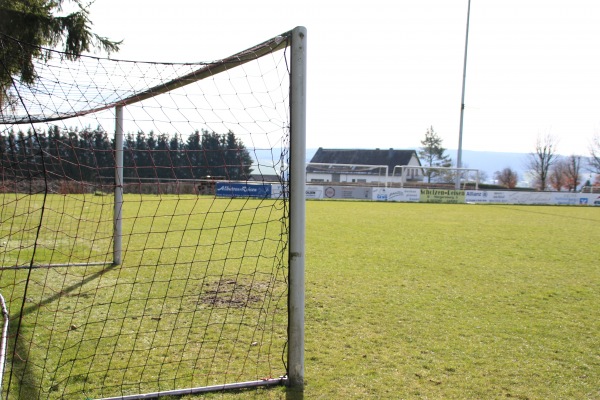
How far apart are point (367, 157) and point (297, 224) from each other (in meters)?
59.7

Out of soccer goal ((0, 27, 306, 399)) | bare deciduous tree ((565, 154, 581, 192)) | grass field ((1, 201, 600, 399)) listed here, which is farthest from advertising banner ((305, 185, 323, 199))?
bare deciduous tree ((565, 154, 581, 192))

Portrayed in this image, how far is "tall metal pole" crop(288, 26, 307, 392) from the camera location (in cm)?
352

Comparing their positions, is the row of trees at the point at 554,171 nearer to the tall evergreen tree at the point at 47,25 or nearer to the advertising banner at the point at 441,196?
the advertising banner at the point at 441,196

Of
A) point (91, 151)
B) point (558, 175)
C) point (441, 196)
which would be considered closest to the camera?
point (91, 151)

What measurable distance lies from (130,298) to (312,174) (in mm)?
40503

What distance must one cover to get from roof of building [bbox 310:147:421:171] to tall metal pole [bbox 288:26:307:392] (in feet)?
188

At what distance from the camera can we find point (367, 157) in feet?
204

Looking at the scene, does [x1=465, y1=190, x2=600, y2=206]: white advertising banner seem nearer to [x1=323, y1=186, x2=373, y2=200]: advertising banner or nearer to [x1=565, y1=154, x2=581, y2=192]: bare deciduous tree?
[x1=323, y1=186, x2=373, y2=200]: advertising banner

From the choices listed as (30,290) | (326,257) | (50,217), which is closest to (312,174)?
(50,217)

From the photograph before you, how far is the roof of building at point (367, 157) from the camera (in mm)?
61188

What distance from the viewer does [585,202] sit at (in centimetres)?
3203

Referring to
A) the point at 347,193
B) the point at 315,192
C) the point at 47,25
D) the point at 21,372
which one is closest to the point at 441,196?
the point at 347,193

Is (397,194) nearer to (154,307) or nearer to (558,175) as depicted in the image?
(154,307)

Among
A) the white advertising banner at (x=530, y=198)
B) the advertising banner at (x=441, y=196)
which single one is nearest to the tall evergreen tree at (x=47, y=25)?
the advertising banner at (x=441, y=196)
